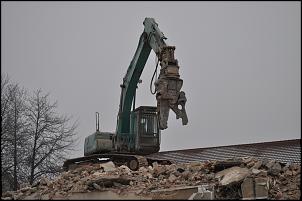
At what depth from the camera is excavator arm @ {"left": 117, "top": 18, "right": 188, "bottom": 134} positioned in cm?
1171

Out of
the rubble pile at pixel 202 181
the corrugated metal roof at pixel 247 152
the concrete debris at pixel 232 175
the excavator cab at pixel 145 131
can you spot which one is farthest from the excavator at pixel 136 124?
the concrete debris at pixel 232 175

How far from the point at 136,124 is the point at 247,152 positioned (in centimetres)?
360

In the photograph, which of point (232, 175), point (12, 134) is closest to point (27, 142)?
point (12, 134)

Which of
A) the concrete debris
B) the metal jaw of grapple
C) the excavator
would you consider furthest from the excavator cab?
the concrete debris

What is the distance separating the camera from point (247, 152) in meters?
13.9

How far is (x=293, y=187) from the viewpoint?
8.98 meters

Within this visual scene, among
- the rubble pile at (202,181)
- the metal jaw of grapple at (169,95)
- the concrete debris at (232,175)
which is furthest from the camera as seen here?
the metal jaw of grapple at (169,95)

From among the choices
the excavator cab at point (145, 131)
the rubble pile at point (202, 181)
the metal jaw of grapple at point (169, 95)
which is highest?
the metal jaw of grapple at point (169, 95)

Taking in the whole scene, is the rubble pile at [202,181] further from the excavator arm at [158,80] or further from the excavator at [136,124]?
the excavator at [136,124]

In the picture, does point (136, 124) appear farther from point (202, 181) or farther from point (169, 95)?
point (202, 181)

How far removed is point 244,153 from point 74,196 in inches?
290

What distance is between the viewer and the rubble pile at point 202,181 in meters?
8.73

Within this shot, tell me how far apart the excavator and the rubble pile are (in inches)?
99.7

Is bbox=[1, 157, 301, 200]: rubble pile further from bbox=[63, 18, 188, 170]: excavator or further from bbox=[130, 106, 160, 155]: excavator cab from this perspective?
bbox=[130, 106, 160, 155]: excavator cab
